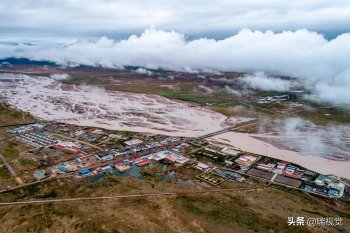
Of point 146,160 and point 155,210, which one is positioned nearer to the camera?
point 155,210

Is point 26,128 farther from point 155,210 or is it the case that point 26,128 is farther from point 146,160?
point 155,210

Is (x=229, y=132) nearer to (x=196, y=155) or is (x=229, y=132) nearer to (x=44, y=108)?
(x=196, y=155)

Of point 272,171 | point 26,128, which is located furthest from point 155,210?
point 26,128

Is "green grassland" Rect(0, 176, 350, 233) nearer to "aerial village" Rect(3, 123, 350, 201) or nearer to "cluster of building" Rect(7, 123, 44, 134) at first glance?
"aerial village" Rect(3, 123, 350, 201)

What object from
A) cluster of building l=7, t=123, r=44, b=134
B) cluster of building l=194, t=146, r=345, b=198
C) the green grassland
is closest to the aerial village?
cluster of building l=194, t=146, r=345, b=198

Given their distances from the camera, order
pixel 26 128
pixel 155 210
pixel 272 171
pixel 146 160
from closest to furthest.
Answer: pixel 155 210 < pixel 272 171 < pixel 146 160 < pixel 26 128

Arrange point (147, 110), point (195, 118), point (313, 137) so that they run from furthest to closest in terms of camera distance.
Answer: point (147, 110) → point (195, 118) → point (313, 137)

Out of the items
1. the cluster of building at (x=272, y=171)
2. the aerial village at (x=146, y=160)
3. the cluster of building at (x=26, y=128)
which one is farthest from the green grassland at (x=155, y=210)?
the cluster of building at (x=26, y=128)

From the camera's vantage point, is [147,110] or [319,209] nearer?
[319,209]

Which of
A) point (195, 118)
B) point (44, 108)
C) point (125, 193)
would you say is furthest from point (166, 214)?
point (44, 108)
